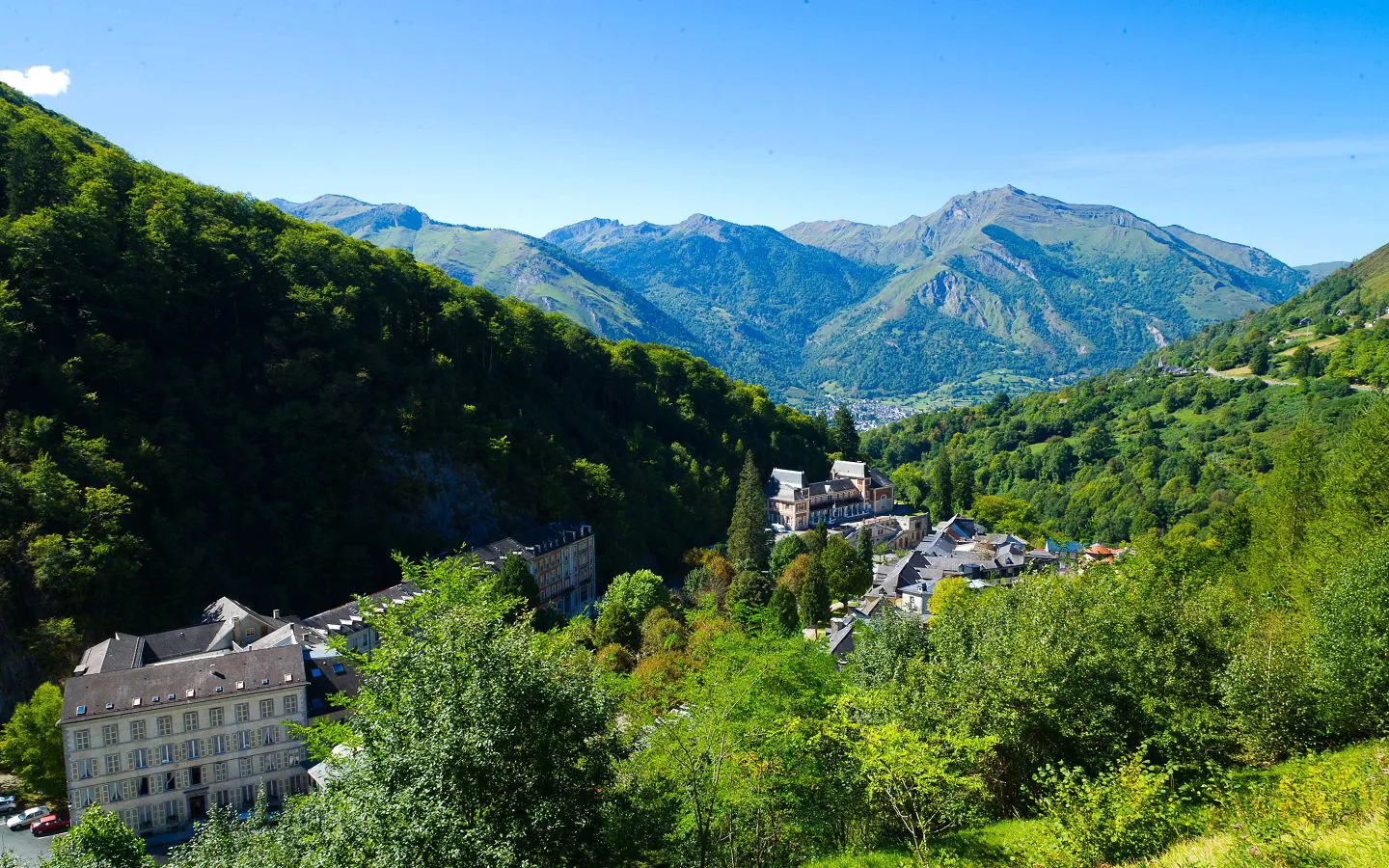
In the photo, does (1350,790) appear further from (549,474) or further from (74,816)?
(549,474)

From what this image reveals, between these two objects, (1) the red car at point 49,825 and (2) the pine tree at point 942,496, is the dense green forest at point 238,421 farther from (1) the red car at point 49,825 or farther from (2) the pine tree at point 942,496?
(2) the pine tree at point 942,496

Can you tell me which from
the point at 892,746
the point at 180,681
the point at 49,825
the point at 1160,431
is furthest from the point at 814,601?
the point at 1160,431

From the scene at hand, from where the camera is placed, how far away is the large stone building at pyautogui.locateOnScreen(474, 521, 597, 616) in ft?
182

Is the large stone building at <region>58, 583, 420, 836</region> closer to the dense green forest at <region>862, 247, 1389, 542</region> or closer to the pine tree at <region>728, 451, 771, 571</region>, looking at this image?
the pine tree at <region>728, 451, 771, 571</region>

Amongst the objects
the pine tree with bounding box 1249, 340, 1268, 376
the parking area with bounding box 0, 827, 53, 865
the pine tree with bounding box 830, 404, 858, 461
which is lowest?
the parking area with bounding box 0, 827, 53, 865

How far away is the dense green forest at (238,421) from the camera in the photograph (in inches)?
1695

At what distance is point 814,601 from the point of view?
5162 cm

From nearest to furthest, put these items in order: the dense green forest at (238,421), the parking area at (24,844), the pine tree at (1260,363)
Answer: the parking area at (24,844)
the dense green forest at (238,421)
the pine tree at (1260,363)

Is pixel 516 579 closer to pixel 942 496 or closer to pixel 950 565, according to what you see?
pixel 950 565

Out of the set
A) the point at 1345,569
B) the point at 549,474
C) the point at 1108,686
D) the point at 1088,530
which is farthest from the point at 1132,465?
the point at 1108,686

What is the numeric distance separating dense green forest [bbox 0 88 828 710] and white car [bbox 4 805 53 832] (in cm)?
A: 679

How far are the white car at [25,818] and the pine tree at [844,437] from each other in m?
90.8

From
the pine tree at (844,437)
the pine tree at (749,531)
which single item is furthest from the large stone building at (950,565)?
the pine tree at (844,437)

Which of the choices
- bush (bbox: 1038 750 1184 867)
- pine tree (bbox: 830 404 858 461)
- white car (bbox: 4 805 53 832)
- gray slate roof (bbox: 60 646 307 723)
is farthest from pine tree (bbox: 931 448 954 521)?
white car (bbox: 4 805 53 832)
